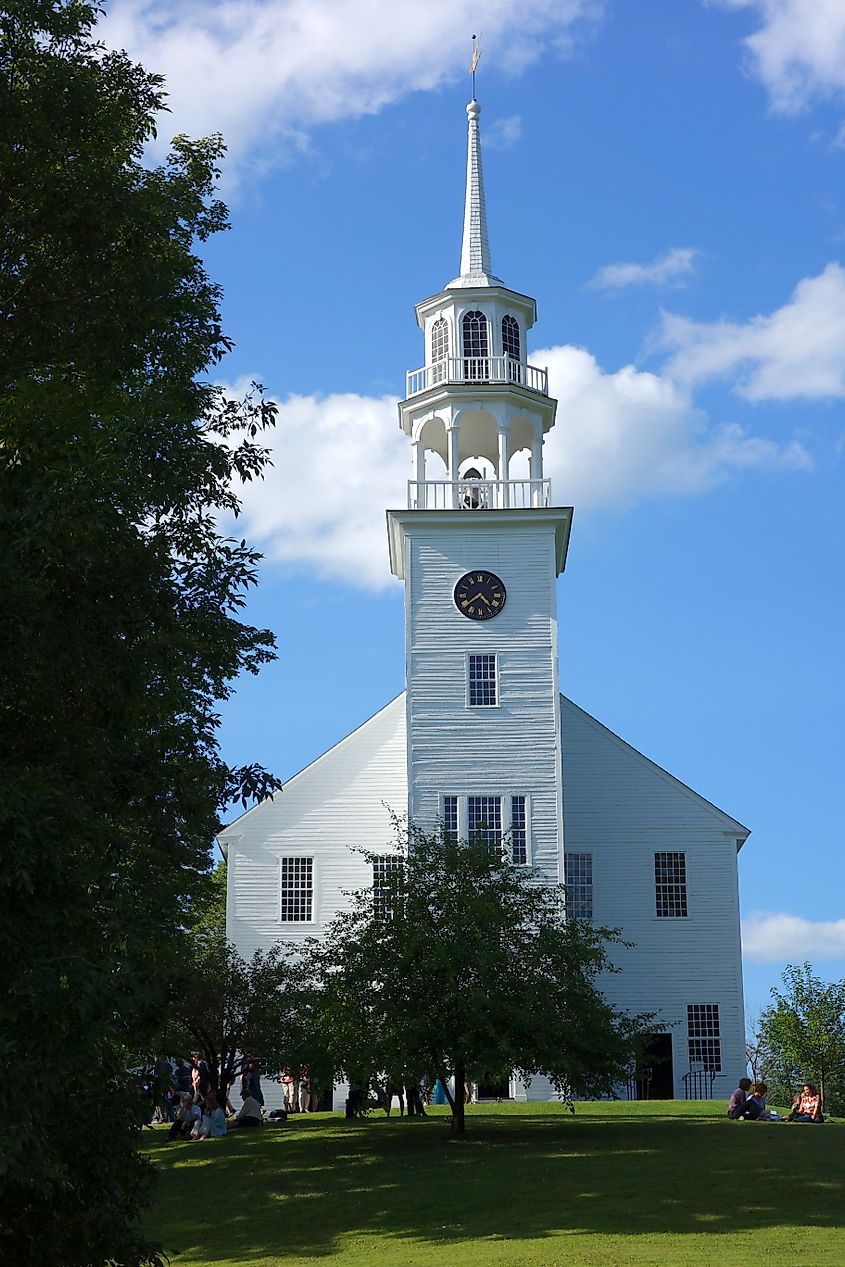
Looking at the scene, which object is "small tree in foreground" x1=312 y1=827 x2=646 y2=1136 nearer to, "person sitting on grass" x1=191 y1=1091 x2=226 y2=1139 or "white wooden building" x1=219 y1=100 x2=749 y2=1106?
"person sitting on grass" x1=191 y1=1091 x2=226 y2=1139

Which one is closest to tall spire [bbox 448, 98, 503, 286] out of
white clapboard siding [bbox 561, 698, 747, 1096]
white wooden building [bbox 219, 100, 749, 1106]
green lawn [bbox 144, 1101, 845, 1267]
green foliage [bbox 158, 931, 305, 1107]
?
white wooden building [bbox 219, 100, 749, 1106]

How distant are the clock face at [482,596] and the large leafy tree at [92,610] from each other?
25.1 metres

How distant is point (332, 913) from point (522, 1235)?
83.9 feet

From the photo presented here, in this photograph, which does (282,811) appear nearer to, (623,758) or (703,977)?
(623,758)

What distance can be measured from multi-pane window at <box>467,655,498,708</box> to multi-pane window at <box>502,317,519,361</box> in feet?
30.0

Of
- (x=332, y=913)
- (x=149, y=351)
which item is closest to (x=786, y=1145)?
(x=149, y=351)

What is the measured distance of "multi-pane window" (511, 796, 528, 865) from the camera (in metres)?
40.6

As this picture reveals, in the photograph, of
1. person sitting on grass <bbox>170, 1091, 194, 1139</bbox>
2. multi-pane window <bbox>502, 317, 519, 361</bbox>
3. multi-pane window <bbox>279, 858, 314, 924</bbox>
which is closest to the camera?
person sitting on grass <bbox>170, 1091, 194, 1139</bbox>

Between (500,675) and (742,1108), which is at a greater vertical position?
(500,675)

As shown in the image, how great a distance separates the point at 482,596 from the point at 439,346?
797cm

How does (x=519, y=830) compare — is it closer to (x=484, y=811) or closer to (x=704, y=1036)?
(x=484, y=811)

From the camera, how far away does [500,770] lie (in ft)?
136

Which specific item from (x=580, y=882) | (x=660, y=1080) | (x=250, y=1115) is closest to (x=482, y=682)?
(x=580, y=882)

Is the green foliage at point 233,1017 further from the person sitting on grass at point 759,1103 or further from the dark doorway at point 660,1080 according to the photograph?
the dark doorway at point 660,1080
